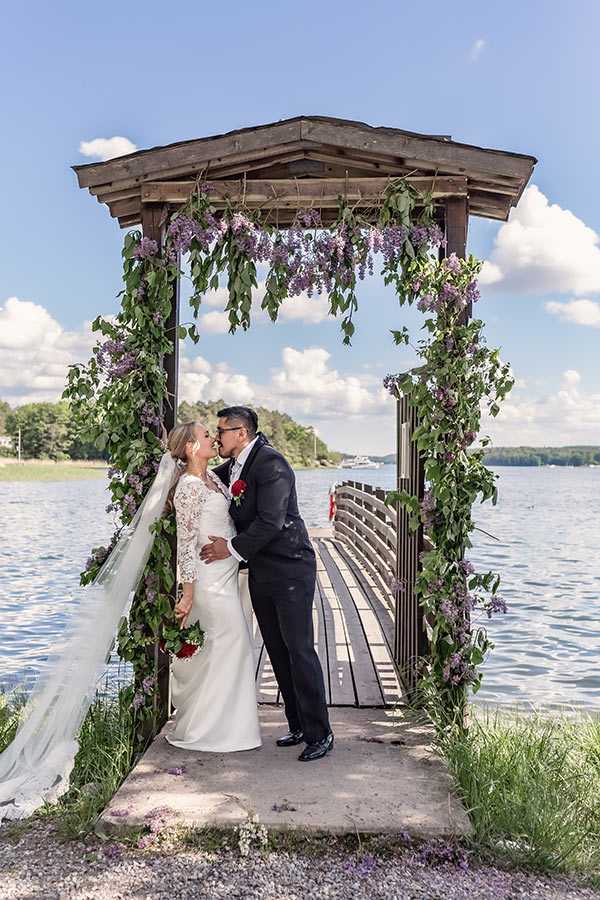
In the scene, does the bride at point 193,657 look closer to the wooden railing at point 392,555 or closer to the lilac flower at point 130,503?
the lilac flower at point 130,503

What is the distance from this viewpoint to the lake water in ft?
32.8

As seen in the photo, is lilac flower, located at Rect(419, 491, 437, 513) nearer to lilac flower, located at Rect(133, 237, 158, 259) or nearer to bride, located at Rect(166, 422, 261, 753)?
bride, located at Rect(166, 422, 261, 753)

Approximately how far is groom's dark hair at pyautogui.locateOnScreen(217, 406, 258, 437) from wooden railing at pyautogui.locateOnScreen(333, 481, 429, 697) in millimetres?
1370

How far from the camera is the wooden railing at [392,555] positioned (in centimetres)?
543

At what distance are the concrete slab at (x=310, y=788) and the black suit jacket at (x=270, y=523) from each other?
103 centimetres

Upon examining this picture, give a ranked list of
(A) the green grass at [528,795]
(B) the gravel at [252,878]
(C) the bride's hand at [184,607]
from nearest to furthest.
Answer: (B) the gravel at [252,878] → (A) the green grass at [528,795] → (C) the bride's hand at [184,607]

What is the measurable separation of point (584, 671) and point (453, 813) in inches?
294

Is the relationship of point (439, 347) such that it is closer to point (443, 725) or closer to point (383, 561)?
point (443, 725)

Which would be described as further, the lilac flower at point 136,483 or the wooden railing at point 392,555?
the wooden railing at point 392,555

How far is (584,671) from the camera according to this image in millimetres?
10609

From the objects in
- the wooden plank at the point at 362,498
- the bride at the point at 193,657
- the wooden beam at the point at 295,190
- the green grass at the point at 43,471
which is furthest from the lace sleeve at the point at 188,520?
the green grass at the point at 43,471

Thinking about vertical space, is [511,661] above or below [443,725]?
below

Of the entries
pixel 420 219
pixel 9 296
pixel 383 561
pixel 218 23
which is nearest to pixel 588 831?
pixel 420 219

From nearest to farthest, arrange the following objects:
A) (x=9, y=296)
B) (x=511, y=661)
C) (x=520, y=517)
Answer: (x=511, y=661)
(x=520, y=517)
(x=9, y=296)
